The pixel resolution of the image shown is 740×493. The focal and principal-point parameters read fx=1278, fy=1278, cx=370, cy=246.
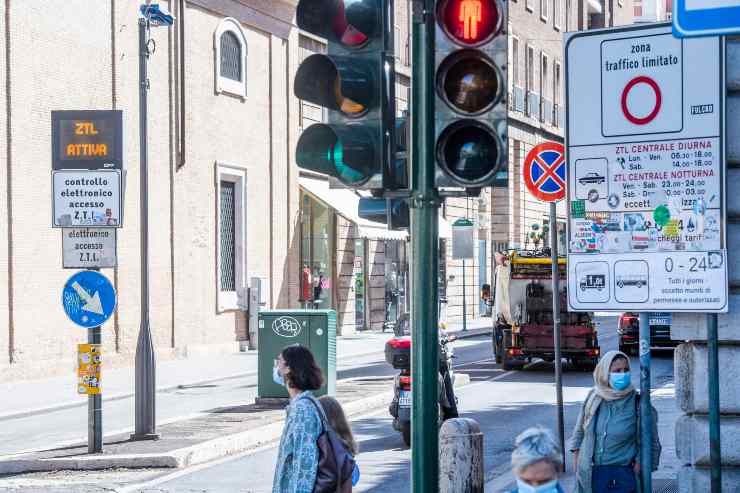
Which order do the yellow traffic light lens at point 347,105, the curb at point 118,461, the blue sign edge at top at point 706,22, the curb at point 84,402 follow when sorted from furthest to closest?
the curb at point 84,402 → the curb at point 118,461 → the yellow traffic light lens at point 347,105 → the blue sign edge at top at point 706,22

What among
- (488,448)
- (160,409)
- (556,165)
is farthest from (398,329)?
(160,409)

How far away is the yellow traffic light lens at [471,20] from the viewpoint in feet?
19.5

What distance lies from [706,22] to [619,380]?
3.18 metres

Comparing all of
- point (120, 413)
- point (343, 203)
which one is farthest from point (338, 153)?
point (343, 203)

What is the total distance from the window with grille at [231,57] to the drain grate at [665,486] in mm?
20852

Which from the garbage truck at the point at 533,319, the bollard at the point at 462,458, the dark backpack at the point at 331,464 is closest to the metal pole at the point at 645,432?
the bollard at the point at 462,458

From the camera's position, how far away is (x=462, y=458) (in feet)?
26.1

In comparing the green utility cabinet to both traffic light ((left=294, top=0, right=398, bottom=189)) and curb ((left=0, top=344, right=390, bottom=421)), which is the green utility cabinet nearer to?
curb ((left=0, top=344, right=390, bottom=421))

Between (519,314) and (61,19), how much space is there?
32.5 ft

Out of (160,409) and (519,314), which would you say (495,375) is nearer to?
(519,314)

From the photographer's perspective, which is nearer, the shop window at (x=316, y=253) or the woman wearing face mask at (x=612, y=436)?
the woman wearing face mask at (x=612, y=436)

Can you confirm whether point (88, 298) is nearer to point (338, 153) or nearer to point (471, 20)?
point (338, 153)

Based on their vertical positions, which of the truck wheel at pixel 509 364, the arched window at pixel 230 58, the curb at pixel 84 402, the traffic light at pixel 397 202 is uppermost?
the arched window at pixel 230 58

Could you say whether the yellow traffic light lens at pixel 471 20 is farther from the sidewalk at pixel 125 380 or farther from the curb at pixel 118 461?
the sidewalk at pixel 125 380
